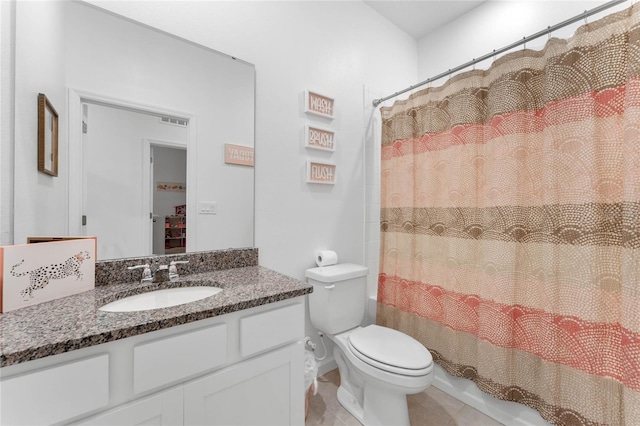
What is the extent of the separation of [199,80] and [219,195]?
60cm

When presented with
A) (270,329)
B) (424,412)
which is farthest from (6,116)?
(424,412)

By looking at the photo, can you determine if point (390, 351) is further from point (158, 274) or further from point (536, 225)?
point (158, 274)

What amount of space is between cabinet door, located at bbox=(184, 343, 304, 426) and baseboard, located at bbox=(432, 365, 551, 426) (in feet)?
3.66

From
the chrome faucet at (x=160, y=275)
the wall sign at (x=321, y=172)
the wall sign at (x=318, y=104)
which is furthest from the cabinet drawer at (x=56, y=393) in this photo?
the wall sign at (x=318, y=104)

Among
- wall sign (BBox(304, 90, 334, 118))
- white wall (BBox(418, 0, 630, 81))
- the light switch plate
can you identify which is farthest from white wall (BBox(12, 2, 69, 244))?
white wall (BBox(418, 0, 630, 81))

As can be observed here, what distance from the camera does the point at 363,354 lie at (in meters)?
1.40

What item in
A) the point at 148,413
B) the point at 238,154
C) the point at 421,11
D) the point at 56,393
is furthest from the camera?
the point at 421,11

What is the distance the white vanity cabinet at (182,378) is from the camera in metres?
0.66

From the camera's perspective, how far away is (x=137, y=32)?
48.3 inches

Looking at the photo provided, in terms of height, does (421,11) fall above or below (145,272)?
above

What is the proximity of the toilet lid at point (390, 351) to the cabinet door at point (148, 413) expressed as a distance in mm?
880

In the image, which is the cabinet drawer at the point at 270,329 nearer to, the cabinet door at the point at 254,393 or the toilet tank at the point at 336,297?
the cabinet door at the point at 254,393

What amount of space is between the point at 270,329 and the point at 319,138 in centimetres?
127

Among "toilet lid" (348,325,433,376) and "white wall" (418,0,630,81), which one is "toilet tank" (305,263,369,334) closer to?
"toilet lid" (348,325,433,376)
